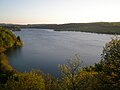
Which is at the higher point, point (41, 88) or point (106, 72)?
point (106, 72)

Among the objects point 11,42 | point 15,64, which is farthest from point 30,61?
point 11,42

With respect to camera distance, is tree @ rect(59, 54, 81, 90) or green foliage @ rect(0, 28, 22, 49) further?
green foliage @ rect(0, 28, 22, 49)

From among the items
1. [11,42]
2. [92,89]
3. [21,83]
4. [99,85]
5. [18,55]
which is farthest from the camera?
[11,42]

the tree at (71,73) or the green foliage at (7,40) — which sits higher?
the tree at (71,73)

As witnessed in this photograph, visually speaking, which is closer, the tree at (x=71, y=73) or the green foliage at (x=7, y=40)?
the tree at (x=71, y=73)

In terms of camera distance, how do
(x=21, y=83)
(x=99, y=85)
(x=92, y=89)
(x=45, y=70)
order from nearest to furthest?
1. (x=99, y=85)
2. (x=92, y=89)
3. (x=21, y=83)
4. (x=45, y=70)

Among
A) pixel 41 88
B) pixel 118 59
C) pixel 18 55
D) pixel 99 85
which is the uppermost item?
pixel 118 59

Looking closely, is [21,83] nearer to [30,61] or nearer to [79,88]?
[79,88]

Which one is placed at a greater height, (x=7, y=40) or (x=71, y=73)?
(x=71, y=73)

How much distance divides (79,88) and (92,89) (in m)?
2.07

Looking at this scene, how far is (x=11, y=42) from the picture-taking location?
120m

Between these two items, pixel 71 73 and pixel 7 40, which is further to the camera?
pixel 7 40

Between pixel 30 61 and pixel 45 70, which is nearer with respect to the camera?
pixel 45 70

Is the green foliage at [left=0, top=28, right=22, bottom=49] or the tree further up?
the tree
